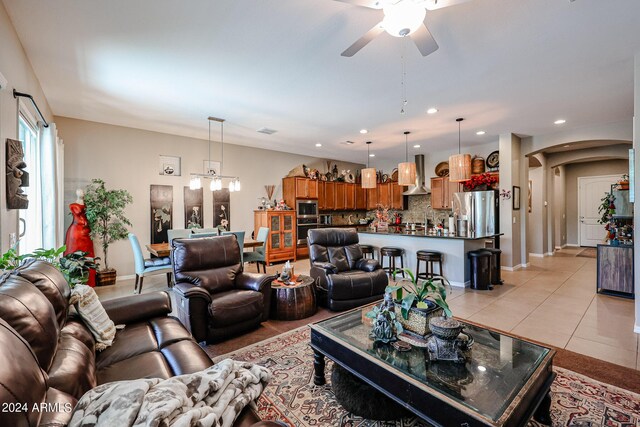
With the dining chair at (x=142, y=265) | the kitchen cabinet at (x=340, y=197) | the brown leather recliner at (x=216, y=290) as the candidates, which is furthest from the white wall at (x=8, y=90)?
the kitchen cabinet at (x=340, y=197)

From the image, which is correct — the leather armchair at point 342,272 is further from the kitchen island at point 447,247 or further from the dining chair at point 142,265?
the dining chair at point 142,265

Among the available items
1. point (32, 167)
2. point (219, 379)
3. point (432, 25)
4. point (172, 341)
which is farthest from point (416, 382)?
point (32, 167)

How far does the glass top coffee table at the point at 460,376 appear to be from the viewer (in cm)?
132

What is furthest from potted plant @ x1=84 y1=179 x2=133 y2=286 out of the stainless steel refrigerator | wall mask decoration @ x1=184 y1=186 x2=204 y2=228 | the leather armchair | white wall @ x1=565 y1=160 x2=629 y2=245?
white wall @ x1=565 y1=160 x2=629 y2=245

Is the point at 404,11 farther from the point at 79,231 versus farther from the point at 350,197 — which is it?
the point at 350,197

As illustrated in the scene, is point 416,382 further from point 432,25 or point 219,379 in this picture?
A: point 432,25

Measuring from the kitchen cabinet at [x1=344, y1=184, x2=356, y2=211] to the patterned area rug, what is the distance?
6.73 m

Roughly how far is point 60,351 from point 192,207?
5.01 metres

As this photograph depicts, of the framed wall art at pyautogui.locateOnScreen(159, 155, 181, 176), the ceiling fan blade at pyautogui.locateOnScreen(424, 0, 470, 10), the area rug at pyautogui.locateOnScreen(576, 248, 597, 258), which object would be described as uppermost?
the ceiling fan blade at pyautogui.locateOnScreen(424, 0, 470, 10)

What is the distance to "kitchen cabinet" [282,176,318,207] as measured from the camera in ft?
25.0

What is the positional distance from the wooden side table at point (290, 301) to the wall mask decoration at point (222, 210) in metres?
3.47

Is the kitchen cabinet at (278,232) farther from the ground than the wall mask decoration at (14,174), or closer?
closer

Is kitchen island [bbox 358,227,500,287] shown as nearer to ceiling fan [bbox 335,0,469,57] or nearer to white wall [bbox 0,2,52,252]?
ceiling fan [bbox 335,0,469,57]

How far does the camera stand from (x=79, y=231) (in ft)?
15.0
